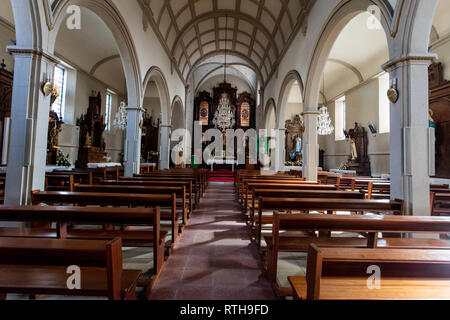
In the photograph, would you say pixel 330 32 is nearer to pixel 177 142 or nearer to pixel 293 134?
pixel 293 134

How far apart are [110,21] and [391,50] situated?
6088 millimetres

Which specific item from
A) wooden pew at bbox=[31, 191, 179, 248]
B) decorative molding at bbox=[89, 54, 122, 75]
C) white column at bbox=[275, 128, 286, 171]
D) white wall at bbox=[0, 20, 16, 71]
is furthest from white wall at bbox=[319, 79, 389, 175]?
white wall at bbox=[0, 20, 16, 71]

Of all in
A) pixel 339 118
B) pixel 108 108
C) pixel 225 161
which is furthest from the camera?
pixel 225 161

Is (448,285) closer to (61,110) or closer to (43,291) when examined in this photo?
(43,291)

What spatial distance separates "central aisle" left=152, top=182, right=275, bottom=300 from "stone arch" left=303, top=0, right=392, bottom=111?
3917 mm

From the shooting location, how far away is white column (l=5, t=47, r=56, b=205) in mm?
Answer: 3542

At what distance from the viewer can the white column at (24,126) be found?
3.54 meters

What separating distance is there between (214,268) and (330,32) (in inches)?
243

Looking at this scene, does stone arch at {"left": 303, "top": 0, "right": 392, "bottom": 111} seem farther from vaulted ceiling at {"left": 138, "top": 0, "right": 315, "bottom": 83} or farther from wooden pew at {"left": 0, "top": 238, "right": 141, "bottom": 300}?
wooden pew at {"left": 0, "top": 238, "right": 141, "bottom": 300}

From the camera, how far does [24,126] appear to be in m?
3.60

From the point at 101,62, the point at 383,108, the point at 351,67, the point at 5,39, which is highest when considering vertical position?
the point at 351,67

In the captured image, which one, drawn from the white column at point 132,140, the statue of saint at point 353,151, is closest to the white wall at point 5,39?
the white column at point 132,140

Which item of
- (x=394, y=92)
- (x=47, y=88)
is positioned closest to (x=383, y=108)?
(x=394, y=92)

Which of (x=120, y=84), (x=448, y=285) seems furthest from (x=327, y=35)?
(x=120, y=84)
